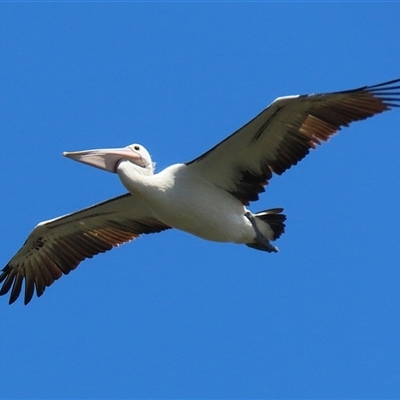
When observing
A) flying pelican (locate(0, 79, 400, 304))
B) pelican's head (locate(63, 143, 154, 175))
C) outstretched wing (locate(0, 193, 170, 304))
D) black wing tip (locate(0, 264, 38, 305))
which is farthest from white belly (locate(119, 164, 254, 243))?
black wing tip (locate(0, 264, 38, 305))

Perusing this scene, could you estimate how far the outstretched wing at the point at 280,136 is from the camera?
11.5m

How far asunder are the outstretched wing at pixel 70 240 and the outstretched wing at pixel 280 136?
4.98ft

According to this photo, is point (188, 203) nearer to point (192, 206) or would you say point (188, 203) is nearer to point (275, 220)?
point (192, 206)

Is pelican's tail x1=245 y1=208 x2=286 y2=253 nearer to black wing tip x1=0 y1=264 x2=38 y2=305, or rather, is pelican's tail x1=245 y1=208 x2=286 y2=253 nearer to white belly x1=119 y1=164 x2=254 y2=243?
white belly x1=119 y1=164 x2=254 y2=243

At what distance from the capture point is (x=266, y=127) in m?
11.9

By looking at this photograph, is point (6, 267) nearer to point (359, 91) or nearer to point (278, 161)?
point (278, 161)

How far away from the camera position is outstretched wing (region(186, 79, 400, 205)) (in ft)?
37.8

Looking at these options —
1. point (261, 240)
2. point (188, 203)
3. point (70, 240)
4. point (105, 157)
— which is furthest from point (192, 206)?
point (70, 240)

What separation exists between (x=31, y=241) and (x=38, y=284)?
23.9 inches

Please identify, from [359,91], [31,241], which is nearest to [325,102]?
[359,91]

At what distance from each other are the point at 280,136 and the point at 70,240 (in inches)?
136

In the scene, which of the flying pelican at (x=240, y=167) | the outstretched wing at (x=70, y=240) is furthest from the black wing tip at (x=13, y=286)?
the flying pelican at (x=240, y=167)

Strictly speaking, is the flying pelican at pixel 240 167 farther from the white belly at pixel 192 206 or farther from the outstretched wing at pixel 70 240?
the outstretched wing at pixel 70 240

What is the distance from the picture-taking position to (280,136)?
39.5ft
